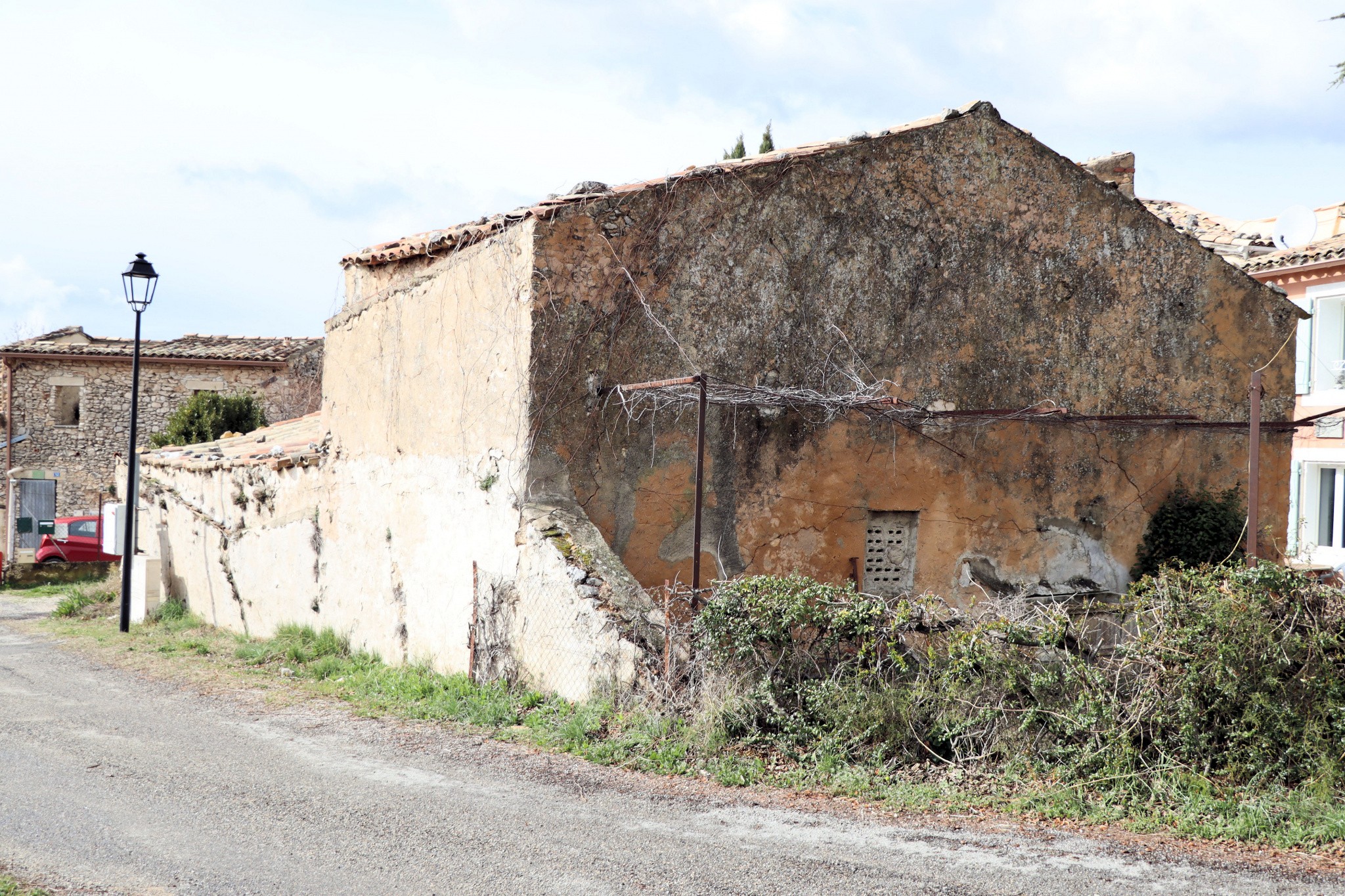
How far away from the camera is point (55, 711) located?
30.6 ft

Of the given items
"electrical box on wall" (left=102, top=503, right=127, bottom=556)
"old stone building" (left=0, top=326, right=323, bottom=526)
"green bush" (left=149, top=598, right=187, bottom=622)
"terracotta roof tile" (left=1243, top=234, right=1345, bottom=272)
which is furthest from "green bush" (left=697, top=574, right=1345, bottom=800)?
"old stone building" (left=0, top=326, right=323, bottom=526)

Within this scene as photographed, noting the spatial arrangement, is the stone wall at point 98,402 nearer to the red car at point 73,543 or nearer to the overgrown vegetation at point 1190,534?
the red car at point 73,543

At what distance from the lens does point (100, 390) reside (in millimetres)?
25922

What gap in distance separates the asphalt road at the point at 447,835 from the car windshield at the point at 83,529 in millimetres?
16848


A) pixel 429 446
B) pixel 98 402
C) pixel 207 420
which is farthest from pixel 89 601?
pixel 98 402

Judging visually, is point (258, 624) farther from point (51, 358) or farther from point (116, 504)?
point (51, 358)

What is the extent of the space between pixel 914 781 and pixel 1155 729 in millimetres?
1444

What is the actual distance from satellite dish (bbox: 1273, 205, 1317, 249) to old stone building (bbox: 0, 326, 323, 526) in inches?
816

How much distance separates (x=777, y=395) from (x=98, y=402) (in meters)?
22.0

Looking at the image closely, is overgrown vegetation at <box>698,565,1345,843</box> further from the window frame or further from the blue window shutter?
the blue window shutter

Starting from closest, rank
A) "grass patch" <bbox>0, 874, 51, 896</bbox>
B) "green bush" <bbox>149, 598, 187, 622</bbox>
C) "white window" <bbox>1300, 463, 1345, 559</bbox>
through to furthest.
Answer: "grass patch" <bbox>0, 874, 51, 896</bbox> < "green bush" <bbox>149, 598, 187, 622</bbox> < "white window" <bbox>1300, 463, 1345, 559</bbox>

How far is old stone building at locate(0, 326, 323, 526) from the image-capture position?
2552 cm

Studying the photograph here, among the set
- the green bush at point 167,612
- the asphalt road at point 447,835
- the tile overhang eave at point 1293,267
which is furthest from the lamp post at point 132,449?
the tile overhang eave at point 1293,267

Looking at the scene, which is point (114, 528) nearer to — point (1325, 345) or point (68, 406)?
point (68, 406)
